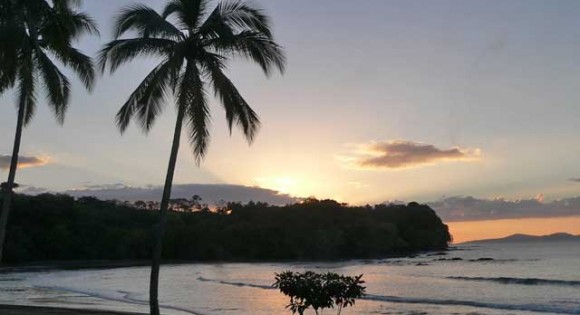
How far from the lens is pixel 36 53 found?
16.5 m

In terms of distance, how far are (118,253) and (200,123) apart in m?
86.3

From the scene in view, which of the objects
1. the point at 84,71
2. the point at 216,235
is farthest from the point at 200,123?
the point at 216,235

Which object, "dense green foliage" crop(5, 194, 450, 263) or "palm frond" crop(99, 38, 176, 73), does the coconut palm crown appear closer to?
"palm frond" crop(99, 38, 176, 73)

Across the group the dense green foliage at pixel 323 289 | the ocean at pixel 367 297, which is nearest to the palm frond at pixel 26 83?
the dense green foliage at pixel 323 289

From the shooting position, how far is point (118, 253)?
317 feet

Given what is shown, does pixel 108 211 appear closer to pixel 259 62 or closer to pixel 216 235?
pixel 216 235

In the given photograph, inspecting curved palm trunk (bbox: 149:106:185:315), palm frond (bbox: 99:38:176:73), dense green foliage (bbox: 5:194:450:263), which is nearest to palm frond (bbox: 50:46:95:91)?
palm frond (bbox: 99:38:176:73)

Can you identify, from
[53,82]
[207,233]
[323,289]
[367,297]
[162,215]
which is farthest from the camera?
[207,233]

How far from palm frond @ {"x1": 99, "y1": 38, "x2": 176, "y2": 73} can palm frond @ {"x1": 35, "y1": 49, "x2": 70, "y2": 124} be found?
232cm

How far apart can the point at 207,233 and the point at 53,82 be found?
308 feet

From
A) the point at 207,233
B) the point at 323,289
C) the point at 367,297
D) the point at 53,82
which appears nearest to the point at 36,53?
the point at 53,82

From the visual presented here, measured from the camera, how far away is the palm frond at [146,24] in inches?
586

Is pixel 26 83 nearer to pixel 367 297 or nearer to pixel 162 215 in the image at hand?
pixel 162 215

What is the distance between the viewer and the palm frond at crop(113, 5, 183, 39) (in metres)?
14.9
